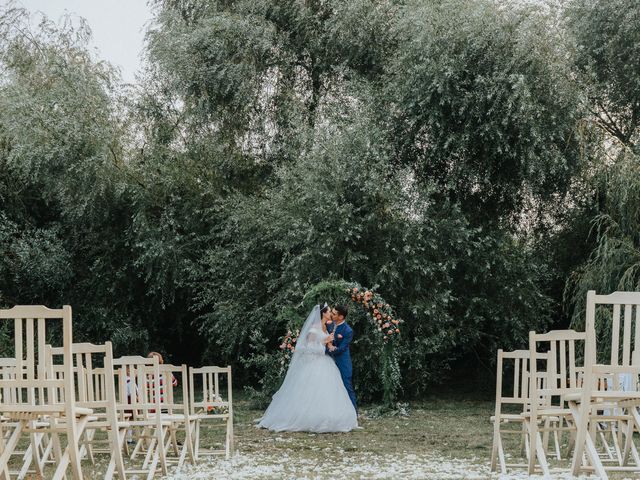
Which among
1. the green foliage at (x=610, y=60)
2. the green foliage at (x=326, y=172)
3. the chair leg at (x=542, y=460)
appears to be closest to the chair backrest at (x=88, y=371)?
the chair leg at (x=542, y=460)

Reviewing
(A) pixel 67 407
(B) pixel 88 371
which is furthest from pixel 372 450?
(A) pixel 67 407

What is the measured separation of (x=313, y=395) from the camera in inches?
447

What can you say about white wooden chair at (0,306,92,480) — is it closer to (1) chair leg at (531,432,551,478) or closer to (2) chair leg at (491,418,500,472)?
(1) chair leg at (531,432,551,478)

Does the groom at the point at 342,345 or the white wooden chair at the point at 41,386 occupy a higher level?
the white wooden chair at the point at 41,386

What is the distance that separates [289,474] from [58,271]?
11395mm

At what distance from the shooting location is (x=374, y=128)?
15.0m

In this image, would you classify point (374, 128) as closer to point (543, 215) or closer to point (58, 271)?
point (543, 215)

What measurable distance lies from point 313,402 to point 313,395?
0.11m

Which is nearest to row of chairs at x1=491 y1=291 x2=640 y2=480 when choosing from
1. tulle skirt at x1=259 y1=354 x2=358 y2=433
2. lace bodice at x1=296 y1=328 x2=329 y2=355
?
tulle skirt at x1=259 y1=354 x2=358 y2=433

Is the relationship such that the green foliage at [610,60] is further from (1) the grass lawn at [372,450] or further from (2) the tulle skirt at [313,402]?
(2) the tulle skirt at [313,402]

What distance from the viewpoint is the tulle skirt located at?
1117cm

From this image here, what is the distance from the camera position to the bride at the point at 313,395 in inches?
440

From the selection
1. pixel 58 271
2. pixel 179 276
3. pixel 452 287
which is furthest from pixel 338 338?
pixel 58 271

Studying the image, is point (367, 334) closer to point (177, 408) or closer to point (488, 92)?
point (488, 92)
